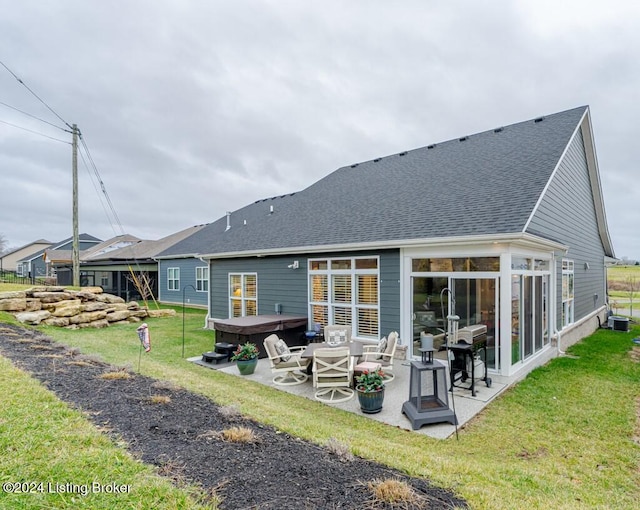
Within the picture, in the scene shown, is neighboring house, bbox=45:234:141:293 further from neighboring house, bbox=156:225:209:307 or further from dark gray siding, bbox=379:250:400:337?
dark gray siding, bbox=379:250:400:337

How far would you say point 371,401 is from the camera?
17.2 feet

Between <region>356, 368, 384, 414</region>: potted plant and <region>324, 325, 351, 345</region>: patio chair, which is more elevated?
<region>324, 325, 351, 345</region>: patio chair

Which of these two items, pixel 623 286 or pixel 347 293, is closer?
pixel 347 293

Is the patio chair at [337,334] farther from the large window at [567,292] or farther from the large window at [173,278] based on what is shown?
the large window at [173,278]

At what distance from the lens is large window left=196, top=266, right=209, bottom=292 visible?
20170mm

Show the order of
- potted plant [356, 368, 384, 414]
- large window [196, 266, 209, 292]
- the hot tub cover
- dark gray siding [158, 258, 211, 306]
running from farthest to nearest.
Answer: dark gray siding [158, 258, 211, 306] < large window [196, 266, 209, 292] < the hot tub cover < potted plant [356, 368, 384, 414]

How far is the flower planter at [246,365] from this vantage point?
7340 millimetres

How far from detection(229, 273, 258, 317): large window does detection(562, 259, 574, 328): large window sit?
9.26m

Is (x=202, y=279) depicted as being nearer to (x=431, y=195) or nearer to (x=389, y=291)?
(x=389, y=291)

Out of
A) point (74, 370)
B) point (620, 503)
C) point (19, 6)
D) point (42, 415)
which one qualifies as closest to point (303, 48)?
point (19, 6)

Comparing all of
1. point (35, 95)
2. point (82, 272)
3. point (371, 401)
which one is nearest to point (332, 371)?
point (371, 401)

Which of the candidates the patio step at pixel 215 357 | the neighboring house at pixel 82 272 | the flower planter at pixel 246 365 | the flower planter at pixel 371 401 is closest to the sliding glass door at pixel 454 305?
the flower planter at pixel 371 401

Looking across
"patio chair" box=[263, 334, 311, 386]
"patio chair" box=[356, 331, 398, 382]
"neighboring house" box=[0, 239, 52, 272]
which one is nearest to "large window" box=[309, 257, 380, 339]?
"patio chair" box=[356, 331, 398, 382]

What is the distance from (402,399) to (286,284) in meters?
5.59
